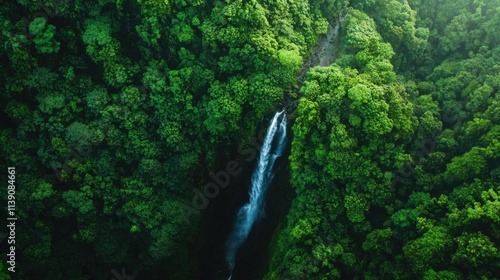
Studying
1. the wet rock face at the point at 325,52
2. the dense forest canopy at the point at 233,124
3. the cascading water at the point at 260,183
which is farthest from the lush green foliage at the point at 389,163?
the cascading water at the point at 260,183

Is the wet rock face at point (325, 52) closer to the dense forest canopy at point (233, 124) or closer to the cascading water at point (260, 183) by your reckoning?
the dense forest canopy at point (233, 124)

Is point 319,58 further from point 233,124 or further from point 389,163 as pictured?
point 389,163

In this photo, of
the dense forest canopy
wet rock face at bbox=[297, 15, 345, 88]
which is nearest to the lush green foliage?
the dense forest canopy

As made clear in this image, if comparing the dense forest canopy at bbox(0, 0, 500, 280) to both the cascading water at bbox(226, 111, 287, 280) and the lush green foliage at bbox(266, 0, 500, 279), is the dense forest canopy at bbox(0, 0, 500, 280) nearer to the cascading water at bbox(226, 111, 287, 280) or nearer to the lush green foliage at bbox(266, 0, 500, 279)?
the lush green foliage at bbox(266, 0, 500, 279)

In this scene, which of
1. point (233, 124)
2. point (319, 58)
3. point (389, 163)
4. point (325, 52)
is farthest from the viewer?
point (325, 52)

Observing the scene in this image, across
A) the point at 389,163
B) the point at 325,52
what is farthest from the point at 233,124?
the point at 389,163
